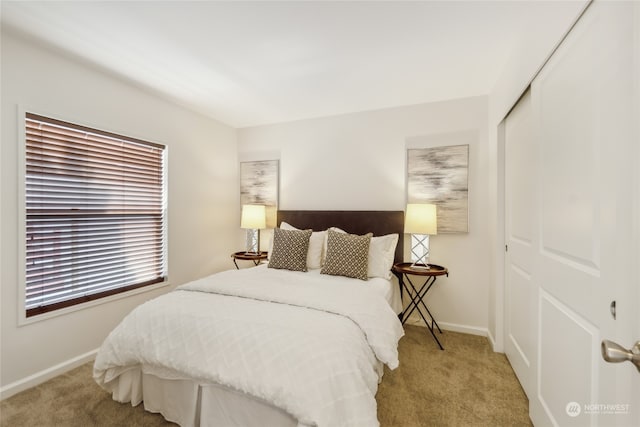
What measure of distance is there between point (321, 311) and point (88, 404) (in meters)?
1.70

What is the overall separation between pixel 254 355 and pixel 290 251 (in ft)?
5.06

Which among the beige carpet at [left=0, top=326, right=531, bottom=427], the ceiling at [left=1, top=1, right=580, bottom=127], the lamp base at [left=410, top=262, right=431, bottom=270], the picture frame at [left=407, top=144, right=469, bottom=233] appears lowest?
the beige carpet at [left=0, top=326, right=531, bottom=427]

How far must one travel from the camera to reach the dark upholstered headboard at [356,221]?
3.12m

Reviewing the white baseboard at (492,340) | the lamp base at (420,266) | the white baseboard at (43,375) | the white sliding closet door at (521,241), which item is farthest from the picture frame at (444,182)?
the white baseboard at (43,375)

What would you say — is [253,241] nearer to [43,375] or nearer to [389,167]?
[389,167]

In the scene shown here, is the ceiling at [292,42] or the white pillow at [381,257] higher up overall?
the ceiling at [292,42]

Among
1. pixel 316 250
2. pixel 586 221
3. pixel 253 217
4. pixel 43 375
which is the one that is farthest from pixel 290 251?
pixel 586 221

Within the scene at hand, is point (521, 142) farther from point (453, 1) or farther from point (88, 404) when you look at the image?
point (88, 404)

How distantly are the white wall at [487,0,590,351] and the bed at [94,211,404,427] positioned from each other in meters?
1.26

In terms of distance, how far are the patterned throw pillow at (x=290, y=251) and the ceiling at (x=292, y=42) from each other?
1.54m

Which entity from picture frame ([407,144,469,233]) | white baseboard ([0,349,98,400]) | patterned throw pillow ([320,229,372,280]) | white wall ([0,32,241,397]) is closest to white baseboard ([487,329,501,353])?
picture frame ([407,144,469,233])

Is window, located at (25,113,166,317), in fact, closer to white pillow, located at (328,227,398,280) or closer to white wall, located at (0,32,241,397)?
white wall, located at (0,32,241,397)

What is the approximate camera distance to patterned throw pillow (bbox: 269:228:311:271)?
9.32ft

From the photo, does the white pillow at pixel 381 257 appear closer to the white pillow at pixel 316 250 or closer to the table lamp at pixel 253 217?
the white pillow at pixel 316 250
